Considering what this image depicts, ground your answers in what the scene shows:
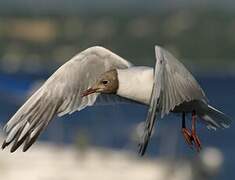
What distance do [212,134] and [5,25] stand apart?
46152mm

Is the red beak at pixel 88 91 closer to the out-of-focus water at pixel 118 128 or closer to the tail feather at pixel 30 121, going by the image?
the tail feather at pixel 30 121

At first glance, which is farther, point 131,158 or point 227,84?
point 227,84

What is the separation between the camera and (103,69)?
24.5 ft

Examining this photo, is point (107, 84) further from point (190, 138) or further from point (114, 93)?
point (190, 138)

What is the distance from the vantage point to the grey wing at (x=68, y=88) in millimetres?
7129

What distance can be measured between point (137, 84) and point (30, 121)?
76 centimetres

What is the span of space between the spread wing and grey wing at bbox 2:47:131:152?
0.64 m

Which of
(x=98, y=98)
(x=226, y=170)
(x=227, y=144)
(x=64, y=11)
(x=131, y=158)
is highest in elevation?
(x=98, y=98)

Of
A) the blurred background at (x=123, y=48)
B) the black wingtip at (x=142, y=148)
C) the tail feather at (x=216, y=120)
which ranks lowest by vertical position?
the blurred background at (x=123, y=48)

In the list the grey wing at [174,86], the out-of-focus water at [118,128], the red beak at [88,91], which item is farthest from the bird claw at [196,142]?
the out-of-focus water at [118,128]

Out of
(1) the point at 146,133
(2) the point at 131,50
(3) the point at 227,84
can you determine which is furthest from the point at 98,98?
(2) the point at 131,50

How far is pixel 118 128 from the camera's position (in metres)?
43.8

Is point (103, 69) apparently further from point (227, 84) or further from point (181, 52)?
point (181, 52)

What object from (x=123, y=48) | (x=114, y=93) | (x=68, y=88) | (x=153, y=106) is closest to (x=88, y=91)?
(x=114, y=93)
